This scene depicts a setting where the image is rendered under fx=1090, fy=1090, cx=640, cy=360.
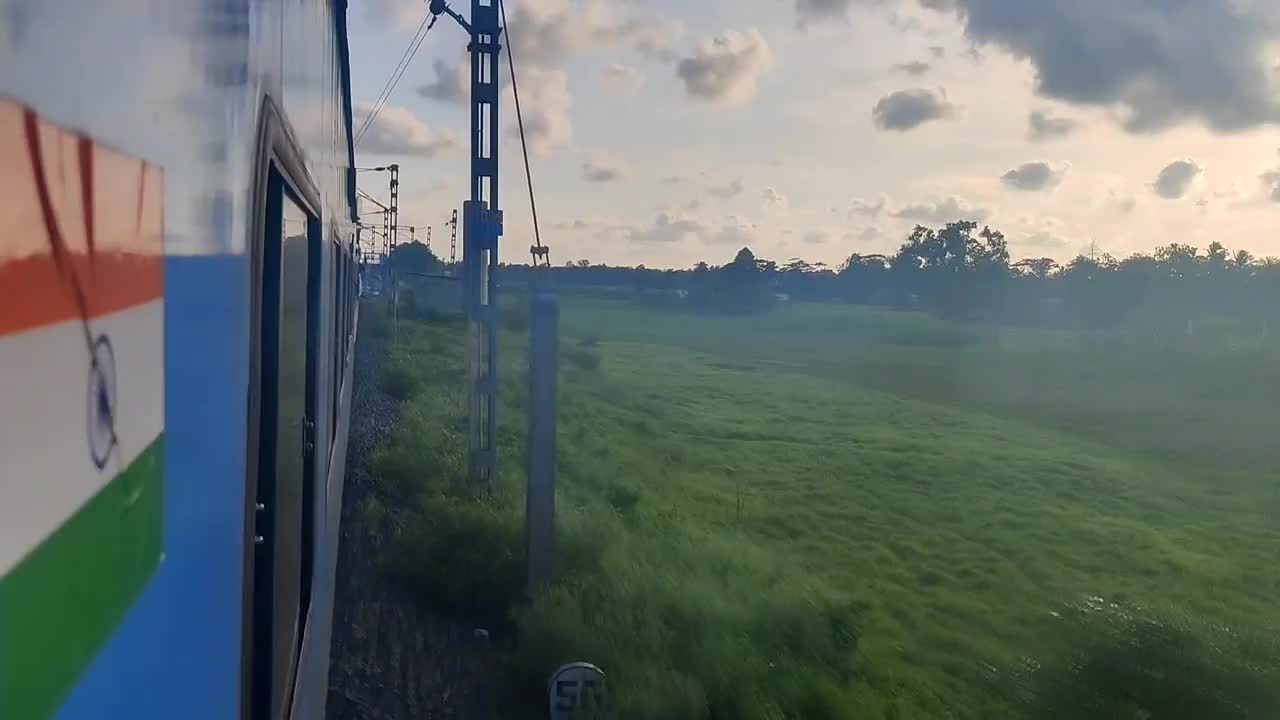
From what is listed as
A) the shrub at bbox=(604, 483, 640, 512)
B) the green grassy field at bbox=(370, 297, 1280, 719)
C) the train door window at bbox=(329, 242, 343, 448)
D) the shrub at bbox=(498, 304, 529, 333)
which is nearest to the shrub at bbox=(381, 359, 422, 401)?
the green grassy field at bbox=(370, 297, 1280, 719)

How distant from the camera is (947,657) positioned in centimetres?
1047

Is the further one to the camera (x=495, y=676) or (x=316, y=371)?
(x=495, y=676)

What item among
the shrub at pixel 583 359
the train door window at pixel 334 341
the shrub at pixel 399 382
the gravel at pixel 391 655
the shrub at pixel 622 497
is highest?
the train door window at pixel 334 341

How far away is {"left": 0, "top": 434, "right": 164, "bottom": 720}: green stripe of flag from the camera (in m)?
0.79

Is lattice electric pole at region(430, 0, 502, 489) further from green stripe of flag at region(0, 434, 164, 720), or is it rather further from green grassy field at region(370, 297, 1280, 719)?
green stripe of flag at region(0, 434, 164, 720)

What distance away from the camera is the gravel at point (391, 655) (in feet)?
20.0

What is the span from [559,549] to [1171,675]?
421cm

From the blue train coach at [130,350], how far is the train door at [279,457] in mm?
255

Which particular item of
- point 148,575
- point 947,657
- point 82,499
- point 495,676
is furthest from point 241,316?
point 947,657

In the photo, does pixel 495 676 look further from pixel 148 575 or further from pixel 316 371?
pixel 148 575

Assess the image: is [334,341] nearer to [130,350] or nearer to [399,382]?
[130,350]

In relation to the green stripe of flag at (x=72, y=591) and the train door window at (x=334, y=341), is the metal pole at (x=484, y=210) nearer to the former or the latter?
the train door window at (x=334, y=341)

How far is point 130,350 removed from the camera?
1.06 metres

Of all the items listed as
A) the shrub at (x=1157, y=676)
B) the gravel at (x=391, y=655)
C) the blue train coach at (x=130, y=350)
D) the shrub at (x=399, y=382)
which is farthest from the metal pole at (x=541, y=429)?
the shrub at (x=399, y=382)
